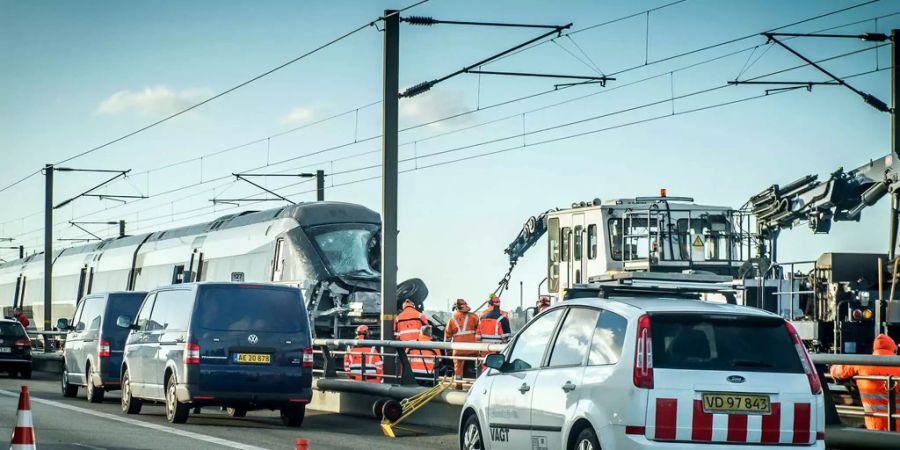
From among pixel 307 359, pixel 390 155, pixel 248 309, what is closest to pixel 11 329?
pixel 390 155

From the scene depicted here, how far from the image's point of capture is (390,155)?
70.9ft

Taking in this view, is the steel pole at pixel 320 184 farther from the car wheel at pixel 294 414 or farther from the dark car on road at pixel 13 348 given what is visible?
the car wheel at pixel 294 414

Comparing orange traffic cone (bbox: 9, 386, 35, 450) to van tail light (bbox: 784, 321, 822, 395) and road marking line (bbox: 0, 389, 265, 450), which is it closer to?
road marking line (bbox: 0, 389, 265, 450)

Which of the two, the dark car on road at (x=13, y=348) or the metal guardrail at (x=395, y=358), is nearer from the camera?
the metal guardrail at (x=395, y=358)

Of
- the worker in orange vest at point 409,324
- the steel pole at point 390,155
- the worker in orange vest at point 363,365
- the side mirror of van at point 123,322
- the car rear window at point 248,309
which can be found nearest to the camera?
the car rear window at point 248,309

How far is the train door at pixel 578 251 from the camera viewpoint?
2620cm

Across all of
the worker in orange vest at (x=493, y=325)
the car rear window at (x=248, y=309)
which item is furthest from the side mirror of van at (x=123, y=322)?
the worker in orange vest at (x=493, y=325)

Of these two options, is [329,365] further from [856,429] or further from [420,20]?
[856,429]

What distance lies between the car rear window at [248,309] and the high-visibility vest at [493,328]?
199 inches

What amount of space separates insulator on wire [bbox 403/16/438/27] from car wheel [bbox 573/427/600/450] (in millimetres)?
12888

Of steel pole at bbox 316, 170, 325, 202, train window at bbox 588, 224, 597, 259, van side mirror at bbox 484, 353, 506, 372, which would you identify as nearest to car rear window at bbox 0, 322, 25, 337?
steel pole at bbox 316, 170, 325, 202

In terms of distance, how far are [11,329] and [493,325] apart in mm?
15636

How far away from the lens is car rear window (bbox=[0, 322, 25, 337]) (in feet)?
113

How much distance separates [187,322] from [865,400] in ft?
29.7
